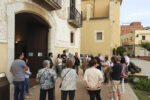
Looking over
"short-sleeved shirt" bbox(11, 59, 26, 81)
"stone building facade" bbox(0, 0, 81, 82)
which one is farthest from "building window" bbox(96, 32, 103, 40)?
"short-sleeved shirt" bbox(11, 59, 26, 81)

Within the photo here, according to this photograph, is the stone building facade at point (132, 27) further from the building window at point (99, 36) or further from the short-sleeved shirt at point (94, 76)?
the short-sleeved shirt at point (94, 76)

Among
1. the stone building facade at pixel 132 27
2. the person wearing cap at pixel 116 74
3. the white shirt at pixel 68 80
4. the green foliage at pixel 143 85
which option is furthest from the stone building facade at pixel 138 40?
the white shirt at pixel 68 80

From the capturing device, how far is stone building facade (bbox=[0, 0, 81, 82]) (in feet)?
16.0

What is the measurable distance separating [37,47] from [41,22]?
1.65 m

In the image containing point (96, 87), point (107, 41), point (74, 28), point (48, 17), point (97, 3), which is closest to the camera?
point (96, 87)

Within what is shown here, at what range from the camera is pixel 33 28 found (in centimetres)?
824

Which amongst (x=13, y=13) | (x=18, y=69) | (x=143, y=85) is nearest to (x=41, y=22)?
(x=13, y=13)

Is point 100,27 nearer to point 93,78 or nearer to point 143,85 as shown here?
point 143,85

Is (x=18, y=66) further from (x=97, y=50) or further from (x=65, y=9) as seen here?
(x=97, y=50)

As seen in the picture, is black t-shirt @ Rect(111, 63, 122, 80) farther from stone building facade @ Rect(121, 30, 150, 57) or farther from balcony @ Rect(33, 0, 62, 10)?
stone building facade @ Rect(121, 30, 150, 57)

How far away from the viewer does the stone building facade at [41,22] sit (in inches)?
192

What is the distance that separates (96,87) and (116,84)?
1.12 metres

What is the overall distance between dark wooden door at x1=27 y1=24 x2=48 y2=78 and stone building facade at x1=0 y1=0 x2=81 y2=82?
14 centimetres

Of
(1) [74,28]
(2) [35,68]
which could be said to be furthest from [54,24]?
(1) [74,28]
